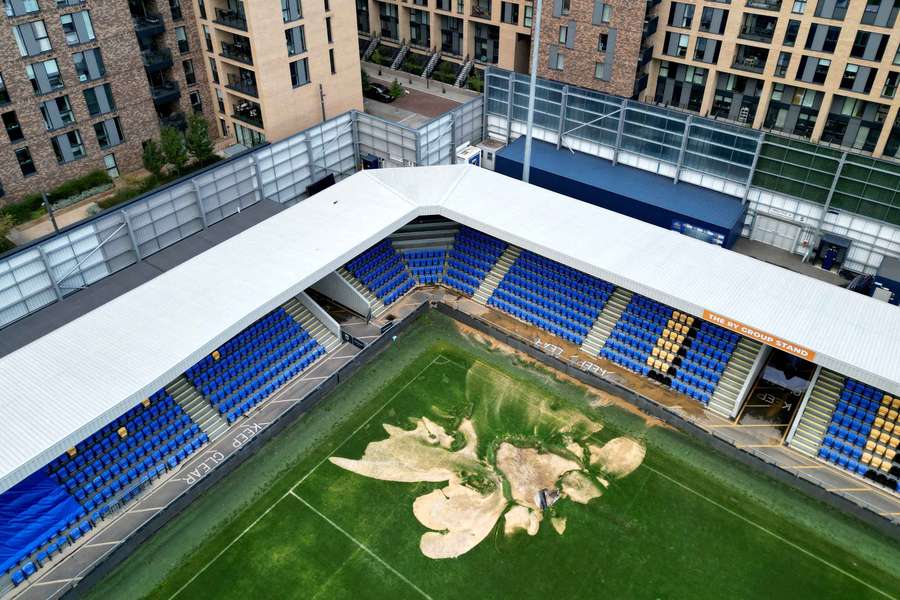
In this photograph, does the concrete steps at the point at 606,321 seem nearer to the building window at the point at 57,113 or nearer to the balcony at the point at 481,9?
the building window at the point at 57,113

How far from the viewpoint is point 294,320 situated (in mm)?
45312

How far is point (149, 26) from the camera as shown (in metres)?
56.7

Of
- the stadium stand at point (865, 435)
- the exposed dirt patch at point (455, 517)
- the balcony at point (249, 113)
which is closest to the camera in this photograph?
the exposed dirt patch at point (455, 517)

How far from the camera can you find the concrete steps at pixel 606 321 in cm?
4534

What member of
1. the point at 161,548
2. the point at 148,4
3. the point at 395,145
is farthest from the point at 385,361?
the point at 148,4

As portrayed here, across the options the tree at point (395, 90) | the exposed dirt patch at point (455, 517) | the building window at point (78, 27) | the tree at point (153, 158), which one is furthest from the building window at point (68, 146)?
the exposed dirt patch at point (455, 517)

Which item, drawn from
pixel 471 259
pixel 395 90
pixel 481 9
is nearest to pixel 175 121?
pixel 395 90

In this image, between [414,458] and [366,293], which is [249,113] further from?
[414,458]

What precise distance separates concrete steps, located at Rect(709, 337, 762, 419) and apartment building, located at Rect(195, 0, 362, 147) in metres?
41.4

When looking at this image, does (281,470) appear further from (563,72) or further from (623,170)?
(563,72)

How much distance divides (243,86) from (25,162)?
18213 mm

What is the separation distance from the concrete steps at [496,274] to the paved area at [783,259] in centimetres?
1821

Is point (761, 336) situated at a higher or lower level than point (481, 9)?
lower

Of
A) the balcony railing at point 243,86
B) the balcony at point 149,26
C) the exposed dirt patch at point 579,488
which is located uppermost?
the balcony at point 149,26
